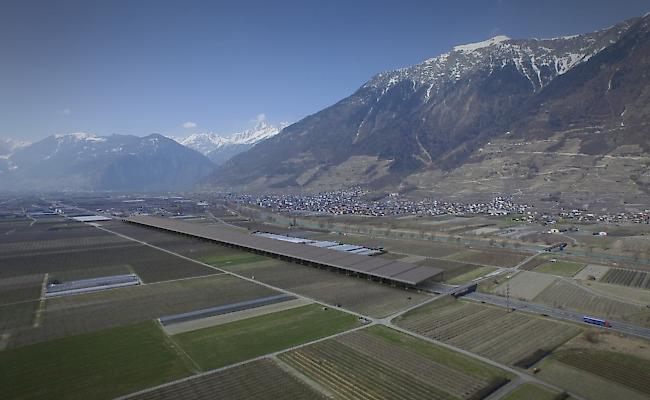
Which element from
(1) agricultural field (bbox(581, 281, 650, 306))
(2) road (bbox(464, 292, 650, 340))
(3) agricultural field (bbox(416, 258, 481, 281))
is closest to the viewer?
(2) road (bbox(464, 292, 650, 340))

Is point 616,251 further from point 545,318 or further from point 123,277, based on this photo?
point 123,277

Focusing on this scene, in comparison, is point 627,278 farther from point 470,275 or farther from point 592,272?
point 470,275

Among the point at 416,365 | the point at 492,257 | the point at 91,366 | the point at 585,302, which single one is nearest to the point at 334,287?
the point at 416,365

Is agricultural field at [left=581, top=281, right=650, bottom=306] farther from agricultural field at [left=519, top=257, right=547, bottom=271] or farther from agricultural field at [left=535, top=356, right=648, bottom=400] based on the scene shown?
agricultural field at [left=535, top=356, right=648, bottom=400]

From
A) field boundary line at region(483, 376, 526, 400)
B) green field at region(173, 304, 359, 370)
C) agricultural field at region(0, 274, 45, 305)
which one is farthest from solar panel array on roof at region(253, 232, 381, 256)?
field boundary line at region(483, 376, 526, 400)

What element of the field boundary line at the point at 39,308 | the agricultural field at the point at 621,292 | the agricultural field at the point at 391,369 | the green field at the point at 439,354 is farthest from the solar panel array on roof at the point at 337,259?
the field boundary line at the point at 39,308

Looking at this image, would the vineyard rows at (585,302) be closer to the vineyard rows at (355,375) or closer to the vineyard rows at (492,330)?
the vineyard rows at (492,330)

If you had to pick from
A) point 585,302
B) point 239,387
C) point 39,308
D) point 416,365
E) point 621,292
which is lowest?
point 621,292
